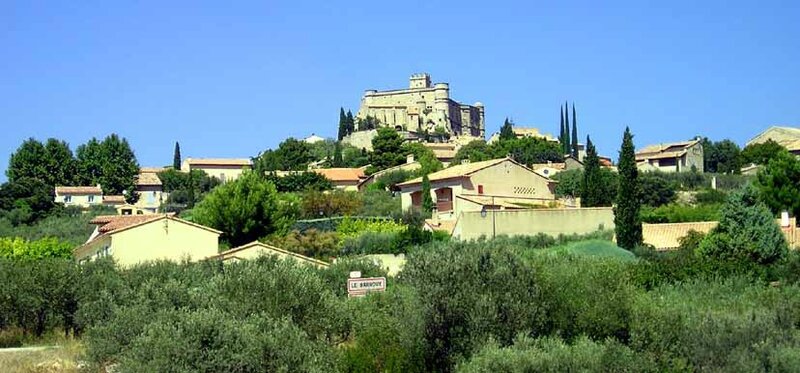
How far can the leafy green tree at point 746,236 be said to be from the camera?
32.9 meters

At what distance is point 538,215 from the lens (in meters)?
42.3

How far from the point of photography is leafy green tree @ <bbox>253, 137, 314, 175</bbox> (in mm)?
88188

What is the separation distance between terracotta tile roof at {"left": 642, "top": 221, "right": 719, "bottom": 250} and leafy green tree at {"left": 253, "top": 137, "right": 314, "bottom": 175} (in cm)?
4836

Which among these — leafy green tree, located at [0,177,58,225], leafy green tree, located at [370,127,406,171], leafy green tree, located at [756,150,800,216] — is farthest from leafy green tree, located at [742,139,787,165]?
leafy green tree, located at [0,177,58,225]

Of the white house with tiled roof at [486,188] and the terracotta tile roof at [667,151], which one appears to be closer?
the white house with tiled roof at [486,188]

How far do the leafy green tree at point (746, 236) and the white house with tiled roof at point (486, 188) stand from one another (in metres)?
15.3

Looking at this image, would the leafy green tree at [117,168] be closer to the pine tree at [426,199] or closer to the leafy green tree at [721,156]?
the pine tree at [426,199]

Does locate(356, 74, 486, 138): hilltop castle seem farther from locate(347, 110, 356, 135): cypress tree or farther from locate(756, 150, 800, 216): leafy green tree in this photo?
locate(756, 150, 800, 216): leafy green tree

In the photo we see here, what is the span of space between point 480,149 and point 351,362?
7707 cm

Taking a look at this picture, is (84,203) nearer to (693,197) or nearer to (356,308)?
(693,197)

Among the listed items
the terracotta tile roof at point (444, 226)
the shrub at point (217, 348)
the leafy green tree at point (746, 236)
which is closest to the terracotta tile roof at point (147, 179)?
the terracotta tile roof at point (444, 226)

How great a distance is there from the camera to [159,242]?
36281 millimetres

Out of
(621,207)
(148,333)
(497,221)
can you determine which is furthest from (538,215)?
(148,333)

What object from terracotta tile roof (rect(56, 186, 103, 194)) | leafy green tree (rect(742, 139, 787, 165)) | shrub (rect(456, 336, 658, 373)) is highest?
leafy green tree (rect(742, 139, 787, 165))
